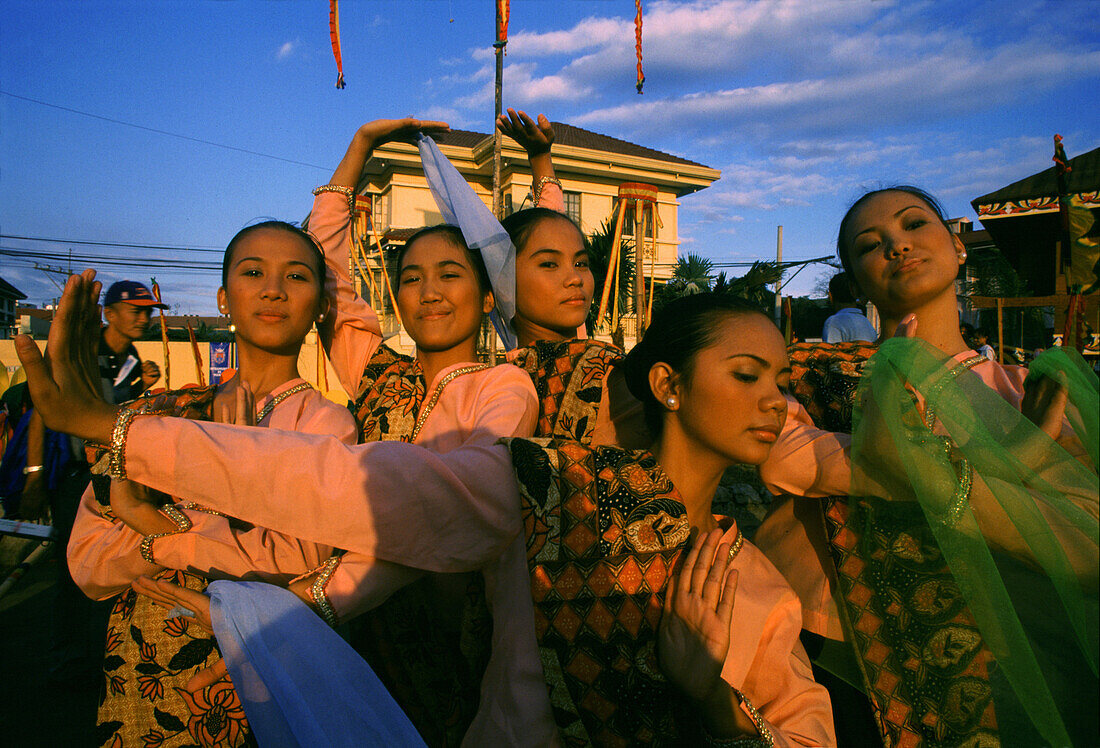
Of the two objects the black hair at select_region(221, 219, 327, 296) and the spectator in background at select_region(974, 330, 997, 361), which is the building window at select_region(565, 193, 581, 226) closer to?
the spectator in background at select_region(974, 330, 997, 361)

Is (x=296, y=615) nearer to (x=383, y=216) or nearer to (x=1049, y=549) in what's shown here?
(x=1049, y=549)

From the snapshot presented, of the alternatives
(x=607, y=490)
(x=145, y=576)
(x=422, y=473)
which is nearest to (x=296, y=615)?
(x=422, y=473)

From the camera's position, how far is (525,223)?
2.60 meters

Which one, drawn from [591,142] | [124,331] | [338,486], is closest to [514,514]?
[338,486]

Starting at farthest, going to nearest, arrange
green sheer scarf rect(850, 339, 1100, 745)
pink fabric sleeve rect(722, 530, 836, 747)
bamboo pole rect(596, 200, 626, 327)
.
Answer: bamboo pole rect(596, 200, 626, 327) → pink fabric sleeve rect(722, 530, 836, 747) → green sheer scarf rect(850, 339, 1100, 745)

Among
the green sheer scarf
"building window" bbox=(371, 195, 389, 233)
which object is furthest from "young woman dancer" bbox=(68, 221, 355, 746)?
"building window" bbox=(371, 195, 389, 233)

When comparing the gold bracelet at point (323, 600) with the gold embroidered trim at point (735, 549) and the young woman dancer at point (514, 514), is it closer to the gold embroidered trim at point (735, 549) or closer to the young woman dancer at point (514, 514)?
the young woman dancer at point (514, 514)

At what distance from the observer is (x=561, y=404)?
2191mm

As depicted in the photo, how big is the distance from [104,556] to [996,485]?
1998 mm

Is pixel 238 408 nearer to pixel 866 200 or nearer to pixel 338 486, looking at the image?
pixel 338 486

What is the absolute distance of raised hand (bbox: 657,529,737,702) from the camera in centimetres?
125

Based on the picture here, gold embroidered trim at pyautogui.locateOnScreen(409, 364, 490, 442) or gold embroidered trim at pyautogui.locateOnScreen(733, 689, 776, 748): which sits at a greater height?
gold embroidered trim at pyautogui.locateOnScreen(409, 364, 490, 442)

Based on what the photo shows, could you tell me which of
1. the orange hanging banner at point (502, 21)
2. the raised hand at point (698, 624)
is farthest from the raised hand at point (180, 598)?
the orange hanging banner at point (502, 21)

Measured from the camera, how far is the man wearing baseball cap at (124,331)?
4.23 metres
